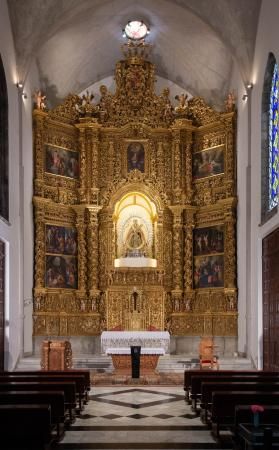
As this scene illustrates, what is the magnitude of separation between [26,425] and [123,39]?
19286 mm

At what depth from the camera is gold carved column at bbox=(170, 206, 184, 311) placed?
24250mm

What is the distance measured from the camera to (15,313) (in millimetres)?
20594

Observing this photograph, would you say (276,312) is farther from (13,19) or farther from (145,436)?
(13,19)

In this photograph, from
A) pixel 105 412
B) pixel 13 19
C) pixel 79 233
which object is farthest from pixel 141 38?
pixel 105 412

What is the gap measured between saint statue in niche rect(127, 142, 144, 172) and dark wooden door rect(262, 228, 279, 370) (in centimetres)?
721

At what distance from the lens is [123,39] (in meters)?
25.2

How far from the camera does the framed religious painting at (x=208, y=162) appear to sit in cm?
2422

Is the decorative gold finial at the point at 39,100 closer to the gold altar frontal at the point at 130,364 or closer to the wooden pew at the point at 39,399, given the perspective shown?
the gold altar frontal at the point at 130,364

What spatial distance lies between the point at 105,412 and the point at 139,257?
11514 millimetres

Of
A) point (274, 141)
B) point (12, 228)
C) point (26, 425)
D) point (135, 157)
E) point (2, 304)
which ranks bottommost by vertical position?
point (26, 425)

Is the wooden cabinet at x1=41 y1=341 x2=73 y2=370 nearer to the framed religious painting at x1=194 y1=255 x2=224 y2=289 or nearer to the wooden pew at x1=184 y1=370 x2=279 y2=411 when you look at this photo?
the wooden pew at x1=184 y1=370 x2=279 y2=411

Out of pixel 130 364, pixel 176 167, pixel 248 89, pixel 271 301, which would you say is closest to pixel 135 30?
pixel 176 167

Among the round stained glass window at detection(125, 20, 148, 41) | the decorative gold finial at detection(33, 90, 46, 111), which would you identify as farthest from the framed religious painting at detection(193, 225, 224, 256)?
the round stained glass window at detection(125, 20, 148, 41)

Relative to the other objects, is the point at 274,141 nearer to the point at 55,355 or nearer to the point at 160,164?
the point at 160,164
